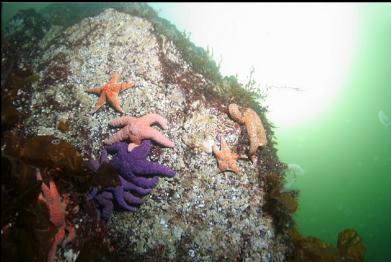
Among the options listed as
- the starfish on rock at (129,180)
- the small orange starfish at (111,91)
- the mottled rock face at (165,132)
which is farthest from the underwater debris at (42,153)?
the small orange starfish at (111,91)

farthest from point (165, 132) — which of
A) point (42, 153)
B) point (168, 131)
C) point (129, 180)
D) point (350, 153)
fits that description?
point (350, 153)

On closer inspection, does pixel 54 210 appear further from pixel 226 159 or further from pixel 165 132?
pixel 226 159

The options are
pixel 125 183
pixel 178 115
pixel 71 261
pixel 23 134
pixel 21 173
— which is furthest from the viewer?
pixel 178 115

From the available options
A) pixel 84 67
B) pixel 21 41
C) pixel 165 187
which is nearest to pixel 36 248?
pixel 165 187

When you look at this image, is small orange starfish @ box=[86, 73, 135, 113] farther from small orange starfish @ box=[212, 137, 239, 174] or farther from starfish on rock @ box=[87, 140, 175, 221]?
small orange starfish @ box=[212, 137, 239, 174]

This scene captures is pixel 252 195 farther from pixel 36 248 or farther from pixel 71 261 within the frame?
pixel 36 248

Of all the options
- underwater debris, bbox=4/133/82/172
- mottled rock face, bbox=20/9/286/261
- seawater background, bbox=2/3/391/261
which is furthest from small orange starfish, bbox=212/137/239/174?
seawater background, bbox=2/3/391/261
